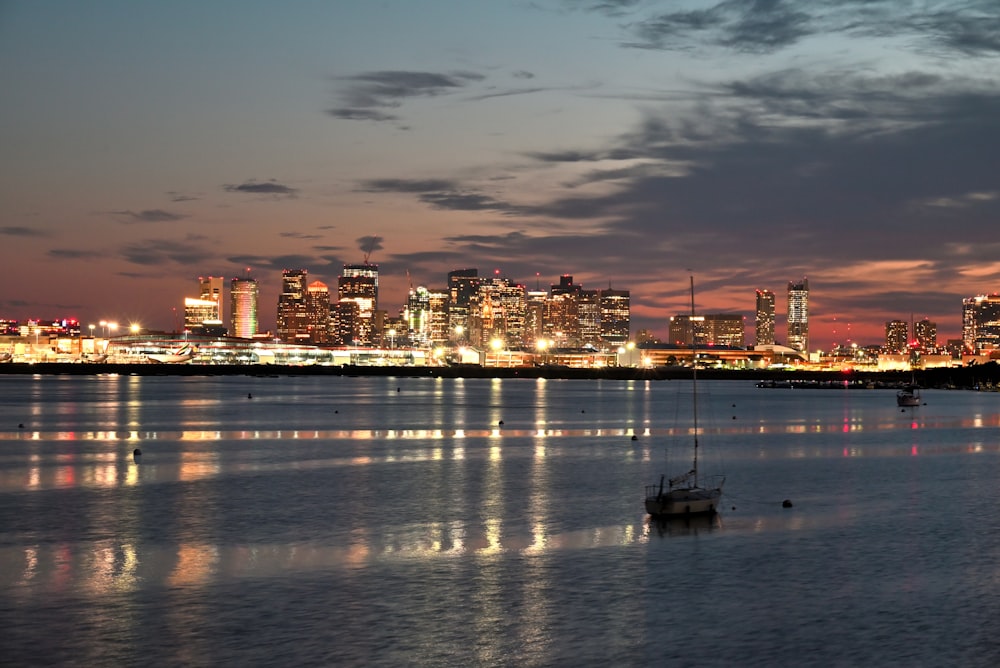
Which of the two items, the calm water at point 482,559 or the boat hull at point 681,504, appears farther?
the boat hull at point 681,504

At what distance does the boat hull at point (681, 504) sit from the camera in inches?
2031

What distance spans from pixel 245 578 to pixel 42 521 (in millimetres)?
16690

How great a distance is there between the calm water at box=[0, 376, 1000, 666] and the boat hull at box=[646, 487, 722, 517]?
42.7 inches

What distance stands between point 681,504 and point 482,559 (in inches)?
517

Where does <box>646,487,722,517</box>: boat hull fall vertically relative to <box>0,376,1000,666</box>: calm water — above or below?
above

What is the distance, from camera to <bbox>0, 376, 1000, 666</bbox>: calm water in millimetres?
30547

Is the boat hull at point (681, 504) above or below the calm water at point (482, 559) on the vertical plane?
above

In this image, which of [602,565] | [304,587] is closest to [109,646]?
[304,587]

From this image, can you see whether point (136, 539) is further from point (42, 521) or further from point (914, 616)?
point (914, 616)

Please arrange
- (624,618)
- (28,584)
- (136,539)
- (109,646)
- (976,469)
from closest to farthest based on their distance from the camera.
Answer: (109,646), (624,618), (28,584), (136,539), (976,469)

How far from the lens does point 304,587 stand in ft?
121

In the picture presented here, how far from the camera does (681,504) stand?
5175 cm

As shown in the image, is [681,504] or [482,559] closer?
[482,559]

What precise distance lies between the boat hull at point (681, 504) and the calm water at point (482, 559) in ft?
3.56
